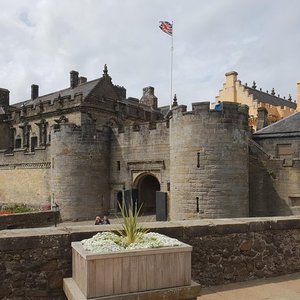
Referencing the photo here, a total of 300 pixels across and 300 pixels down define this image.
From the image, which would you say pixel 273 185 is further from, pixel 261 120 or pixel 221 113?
pixel 261 120

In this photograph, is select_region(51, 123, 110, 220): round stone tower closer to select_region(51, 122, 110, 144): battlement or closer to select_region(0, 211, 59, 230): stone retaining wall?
select_region(51, 122, 110, 144): battlement

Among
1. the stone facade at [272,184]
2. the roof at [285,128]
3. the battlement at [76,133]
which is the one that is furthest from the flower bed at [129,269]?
the roof at [285,128]

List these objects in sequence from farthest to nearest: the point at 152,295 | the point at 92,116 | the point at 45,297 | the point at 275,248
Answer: the point at 92,116 < the point at 275,248 < the point at 45,297 < the point at 152,295

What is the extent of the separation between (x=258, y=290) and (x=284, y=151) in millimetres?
18088

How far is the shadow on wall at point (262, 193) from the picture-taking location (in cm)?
1761

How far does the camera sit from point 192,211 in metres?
15.7

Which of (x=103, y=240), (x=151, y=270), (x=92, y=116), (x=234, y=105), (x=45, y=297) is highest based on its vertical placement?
(x=92, y=116)

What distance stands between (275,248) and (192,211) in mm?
9763

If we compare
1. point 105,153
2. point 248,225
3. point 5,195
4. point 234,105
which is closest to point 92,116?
point 105,153

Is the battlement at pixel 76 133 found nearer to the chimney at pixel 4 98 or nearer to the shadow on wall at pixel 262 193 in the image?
the shadow on wall at pixel 262 193

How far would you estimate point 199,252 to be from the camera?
5449 millimetres

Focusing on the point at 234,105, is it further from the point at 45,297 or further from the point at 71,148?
the point at 45,297

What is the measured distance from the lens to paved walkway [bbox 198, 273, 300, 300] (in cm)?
502

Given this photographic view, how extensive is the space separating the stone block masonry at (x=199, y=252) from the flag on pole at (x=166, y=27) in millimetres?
26208
